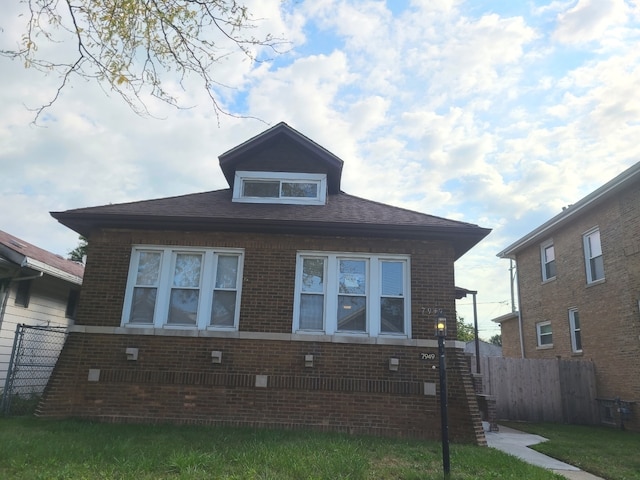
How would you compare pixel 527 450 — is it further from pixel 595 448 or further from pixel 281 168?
pixel 281 168

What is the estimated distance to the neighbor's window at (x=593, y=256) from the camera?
13.5 metres

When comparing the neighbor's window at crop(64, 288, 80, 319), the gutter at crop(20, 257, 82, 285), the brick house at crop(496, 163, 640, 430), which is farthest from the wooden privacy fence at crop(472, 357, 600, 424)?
the neighbor's window at crop(64, 288, 80, 319)

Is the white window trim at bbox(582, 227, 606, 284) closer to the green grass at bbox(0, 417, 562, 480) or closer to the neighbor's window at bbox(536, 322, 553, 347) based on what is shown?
the neighbor's window at bbox(536, 322, 553, 347)

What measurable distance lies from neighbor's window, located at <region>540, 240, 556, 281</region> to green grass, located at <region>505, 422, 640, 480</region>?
19.0 ft

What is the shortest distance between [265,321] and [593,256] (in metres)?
10.5

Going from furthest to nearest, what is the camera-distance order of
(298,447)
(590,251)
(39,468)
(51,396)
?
(590,251)
(51,396)
(298,447)
(39,468)

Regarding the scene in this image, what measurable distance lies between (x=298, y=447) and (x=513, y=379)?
8.97 meters

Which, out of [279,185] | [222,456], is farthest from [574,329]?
[222,456]

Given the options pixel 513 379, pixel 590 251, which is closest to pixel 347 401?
pixel 513 379

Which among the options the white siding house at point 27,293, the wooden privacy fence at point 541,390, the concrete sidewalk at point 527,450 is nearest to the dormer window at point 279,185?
the white siding house at point 27,293

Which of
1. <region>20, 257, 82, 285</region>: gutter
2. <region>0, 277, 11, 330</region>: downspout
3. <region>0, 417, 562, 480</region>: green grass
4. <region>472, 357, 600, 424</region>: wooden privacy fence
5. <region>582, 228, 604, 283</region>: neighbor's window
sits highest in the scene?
<region>582, 228, 604, 283</region>: neighbor's window

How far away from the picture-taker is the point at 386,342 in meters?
8.60

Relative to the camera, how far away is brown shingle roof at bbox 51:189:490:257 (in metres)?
8.91

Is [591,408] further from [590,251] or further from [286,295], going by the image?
[286,295]
